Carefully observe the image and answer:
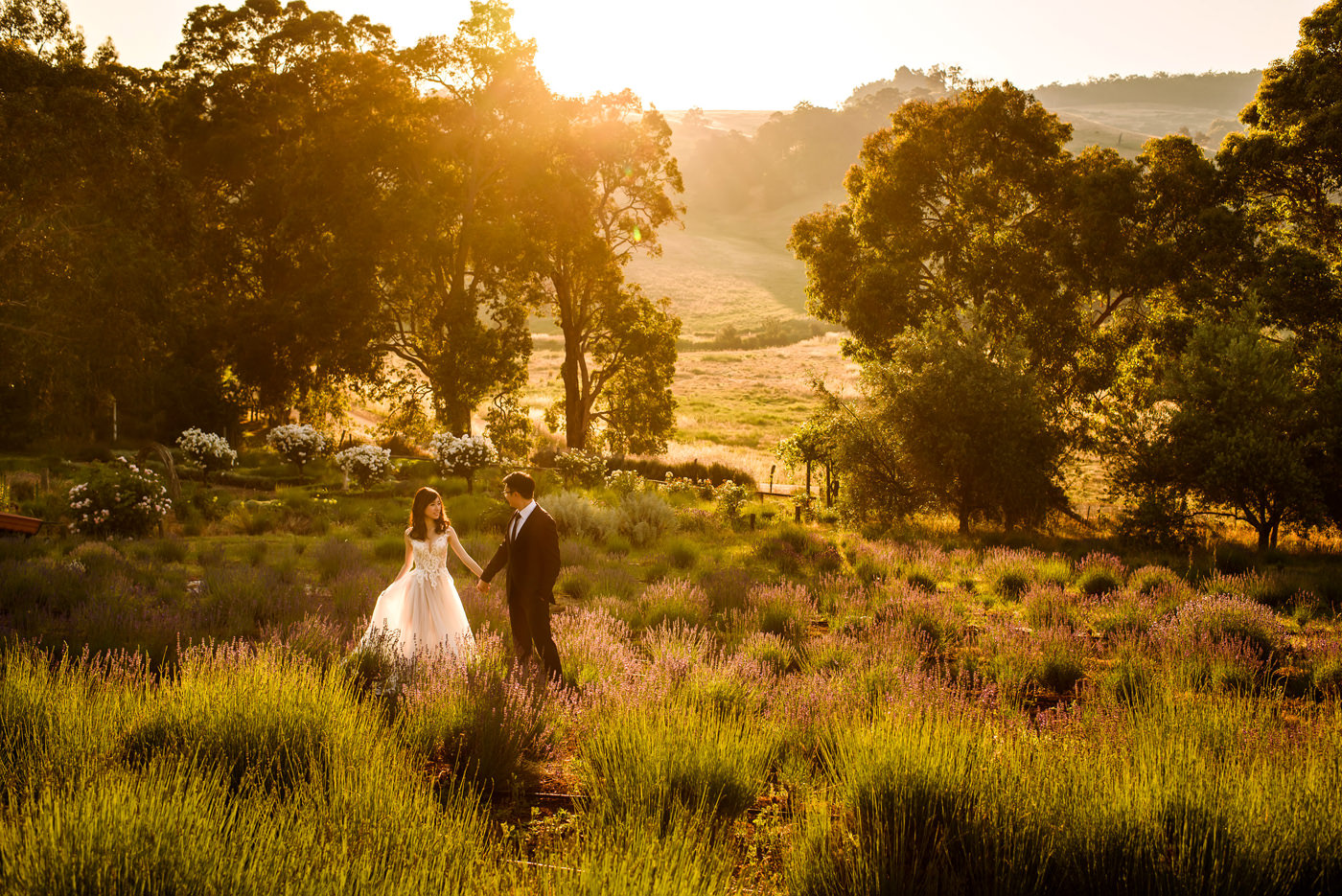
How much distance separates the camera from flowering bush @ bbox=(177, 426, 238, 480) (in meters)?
22.7

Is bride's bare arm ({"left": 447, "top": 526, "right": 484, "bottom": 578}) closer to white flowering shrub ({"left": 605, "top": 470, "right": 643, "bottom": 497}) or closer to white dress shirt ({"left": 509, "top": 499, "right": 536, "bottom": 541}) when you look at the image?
white dress shirt ({"left": 509, "top": 499, "right": 536, "bottom": 541})

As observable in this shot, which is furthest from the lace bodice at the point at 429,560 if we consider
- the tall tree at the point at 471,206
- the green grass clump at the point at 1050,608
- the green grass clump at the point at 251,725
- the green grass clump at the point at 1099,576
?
the tall tree at the point at 471,206

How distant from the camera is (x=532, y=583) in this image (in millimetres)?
7785

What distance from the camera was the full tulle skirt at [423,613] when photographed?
798 centimetres

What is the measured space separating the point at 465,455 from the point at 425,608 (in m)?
15.3

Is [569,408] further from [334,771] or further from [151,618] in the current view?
[334,771]

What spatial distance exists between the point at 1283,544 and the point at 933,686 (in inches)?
596

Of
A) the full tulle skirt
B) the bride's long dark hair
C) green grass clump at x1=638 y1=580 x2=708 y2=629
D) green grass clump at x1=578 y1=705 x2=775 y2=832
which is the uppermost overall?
the bride's long dark hair

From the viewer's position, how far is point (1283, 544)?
17.3 meters

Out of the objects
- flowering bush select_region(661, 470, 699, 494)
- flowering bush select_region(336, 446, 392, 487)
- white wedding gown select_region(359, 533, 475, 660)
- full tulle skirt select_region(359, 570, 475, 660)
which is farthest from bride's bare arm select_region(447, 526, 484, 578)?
flowering bush select_region(661, 470, 699, 494)

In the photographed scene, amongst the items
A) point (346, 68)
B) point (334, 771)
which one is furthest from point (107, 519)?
point (346, 68)

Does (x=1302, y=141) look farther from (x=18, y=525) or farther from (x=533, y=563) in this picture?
(x=18, y=525)

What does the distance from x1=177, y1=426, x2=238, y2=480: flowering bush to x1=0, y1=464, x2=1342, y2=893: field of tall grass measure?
13.5 meters

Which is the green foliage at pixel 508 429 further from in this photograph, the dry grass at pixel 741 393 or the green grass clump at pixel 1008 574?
the green grass clump at pixel 1008 574
